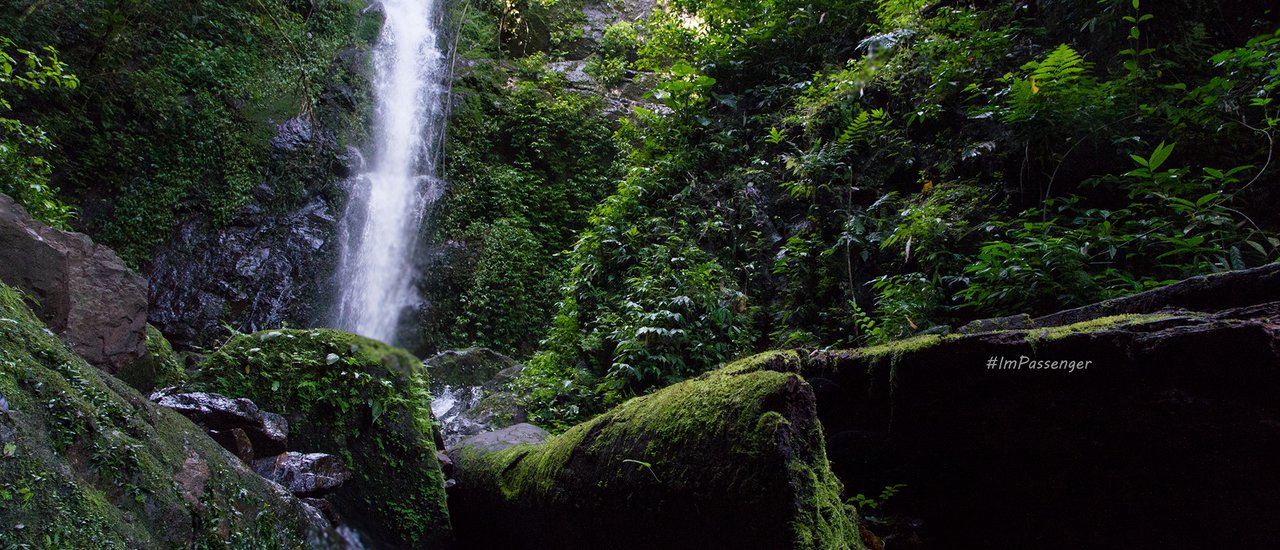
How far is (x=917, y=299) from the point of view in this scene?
491 centimetres

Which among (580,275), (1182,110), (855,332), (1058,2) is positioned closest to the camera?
(1182,110)

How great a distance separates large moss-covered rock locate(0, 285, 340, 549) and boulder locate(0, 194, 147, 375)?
1.80 m

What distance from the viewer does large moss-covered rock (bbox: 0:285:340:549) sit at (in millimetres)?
Result: 1960

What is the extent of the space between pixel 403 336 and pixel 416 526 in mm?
3463

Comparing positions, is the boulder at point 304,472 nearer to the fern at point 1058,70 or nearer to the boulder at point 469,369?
the boulder at point 469,369

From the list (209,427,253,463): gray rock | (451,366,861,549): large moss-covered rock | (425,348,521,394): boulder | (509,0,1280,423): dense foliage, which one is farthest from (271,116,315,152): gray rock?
(451,366,861,549): large moss-covered rock

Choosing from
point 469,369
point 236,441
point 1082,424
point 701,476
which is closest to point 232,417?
point 236,441

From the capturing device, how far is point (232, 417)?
347 centimetres

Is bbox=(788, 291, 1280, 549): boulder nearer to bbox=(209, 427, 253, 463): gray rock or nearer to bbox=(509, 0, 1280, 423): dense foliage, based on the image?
bbox=(509, 0, 1280, 423): dense foliage

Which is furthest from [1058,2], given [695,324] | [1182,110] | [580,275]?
[580,275]

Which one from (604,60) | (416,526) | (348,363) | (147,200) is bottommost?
(416,526)

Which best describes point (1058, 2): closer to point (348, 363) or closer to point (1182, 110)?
point (1182, 110)

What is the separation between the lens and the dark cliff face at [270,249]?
10.6m

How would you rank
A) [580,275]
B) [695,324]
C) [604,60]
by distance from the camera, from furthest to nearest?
[604,60], [580,275], [695,324]
